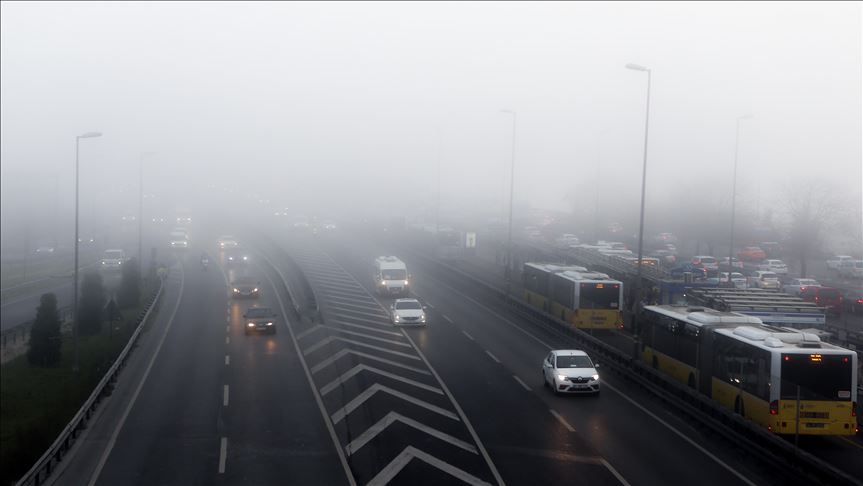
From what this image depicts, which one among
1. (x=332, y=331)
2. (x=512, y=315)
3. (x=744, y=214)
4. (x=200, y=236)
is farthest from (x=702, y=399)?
(x=200, y=236)

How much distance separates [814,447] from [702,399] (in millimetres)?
2918

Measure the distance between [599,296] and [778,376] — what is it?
738 inches

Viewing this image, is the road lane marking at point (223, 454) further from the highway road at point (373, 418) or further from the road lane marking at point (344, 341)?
the road lane marking at point (344, 341)

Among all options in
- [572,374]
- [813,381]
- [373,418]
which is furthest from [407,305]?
[813,381]

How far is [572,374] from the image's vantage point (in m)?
26.4

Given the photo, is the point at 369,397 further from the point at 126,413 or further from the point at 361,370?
the point at 126,413

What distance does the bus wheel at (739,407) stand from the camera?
21.7 meters

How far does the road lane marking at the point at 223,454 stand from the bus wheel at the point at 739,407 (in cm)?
1245

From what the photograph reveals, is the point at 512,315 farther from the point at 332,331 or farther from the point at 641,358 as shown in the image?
the point at 641,358

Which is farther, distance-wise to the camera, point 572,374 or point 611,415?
point 572,374

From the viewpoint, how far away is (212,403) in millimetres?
25484

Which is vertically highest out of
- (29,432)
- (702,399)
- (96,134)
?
(96,134)

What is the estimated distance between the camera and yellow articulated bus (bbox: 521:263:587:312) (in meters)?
43.9

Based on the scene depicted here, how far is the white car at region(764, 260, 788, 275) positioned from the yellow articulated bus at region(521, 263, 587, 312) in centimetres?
2157
